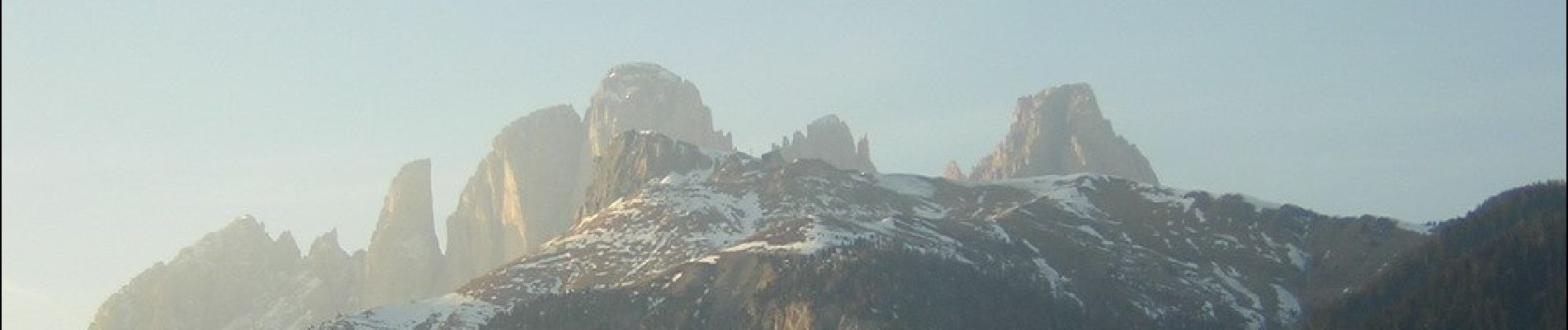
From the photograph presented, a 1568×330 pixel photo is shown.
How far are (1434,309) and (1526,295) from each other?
546 inches

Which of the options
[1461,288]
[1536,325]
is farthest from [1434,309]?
[1536,325]

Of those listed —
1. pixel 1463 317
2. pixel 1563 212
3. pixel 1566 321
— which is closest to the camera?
pixel 1566 321

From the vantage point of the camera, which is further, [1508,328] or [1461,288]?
[1461,288]

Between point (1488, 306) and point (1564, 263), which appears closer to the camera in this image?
point (1564, 263)

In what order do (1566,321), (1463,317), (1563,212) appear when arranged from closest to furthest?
(1566,321)
(1563,212)
(1463,317)

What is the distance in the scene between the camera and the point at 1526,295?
7298 inches

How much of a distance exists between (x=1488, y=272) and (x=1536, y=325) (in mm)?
20265

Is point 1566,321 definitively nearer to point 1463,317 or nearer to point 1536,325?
point 1536,325

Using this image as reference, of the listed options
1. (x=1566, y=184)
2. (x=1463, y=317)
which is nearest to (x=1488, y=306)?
(x=1463, y=317)

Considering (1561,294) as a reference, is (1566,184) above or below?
above

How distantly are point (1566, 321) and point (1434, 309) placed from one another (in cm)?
2982

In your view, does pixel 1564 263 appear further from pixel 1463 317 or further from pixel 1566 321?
pixel 1463 317

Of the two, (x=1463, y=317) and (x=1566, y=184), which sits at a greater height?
(x=1566, y=184)

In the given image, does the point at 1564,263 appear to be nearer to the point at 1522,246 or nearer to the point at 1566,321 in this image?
the point at 1566,321
